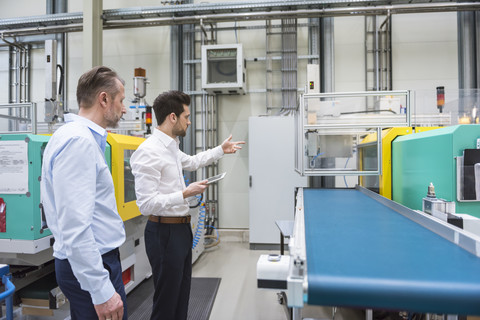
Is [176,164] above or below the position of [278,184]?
above

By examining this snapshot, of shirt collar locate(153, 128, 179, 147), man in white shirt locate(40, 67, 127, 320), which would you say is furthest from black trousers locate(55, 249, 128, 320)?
shirt collar locate(153, 128, 179, 147)

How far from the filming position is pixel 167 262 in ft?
4.92

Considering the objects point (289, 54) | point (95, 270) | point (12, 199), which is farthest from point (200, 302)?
point (289, 54)

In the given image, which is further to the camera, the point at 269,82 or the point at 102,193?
the point at 269,82

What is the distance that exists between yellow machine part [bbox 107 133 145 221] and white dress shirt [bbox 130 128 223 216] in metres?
0.52

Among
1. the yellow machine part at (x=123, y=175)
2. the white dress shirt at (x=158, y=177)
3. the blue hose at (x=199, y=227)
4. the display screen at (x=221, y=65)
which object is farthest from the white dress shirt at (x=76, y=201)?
the display screen at (x=221, y=65)

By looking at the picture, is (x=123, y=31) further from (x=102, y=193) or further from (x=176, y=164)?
(x=102, y=193)

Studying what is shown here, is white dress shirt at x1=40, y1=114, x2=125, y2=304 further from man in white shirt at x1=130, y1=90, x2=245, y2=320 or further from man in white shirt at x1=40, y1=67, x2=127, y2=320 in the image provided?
man in white shirt at x1=130, y1=90, x2=245, y2=320

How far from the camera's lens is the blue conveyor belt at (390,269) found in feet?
2.06

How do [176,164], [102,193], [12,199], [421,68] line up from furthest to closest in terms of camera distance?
[421,68]
[176,164]
[12,199]
[102,193]

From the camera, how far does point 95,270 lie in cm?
87

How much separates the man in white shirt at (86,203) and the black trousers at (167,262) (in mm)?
386

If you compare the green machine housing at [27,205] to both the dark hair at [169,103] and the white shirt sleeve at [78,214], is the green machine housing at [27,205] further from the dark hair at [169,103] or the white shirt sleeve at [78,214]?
the white shirt sleeve at [78,214]

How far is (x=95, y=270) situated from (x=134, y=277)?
1.75 metres
